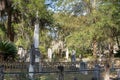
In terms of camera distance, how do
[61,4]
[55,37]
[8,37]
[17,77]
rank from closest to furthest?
[17,77], [61,4], [8,37], [55,37]

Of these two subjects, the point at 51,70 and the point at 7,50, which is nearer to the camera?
the point at 51,70

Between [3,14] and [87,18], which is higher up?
[3,14]

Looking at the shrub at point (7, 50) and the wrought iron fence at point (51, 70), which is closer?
the wrought iron fence at point (51, 70)

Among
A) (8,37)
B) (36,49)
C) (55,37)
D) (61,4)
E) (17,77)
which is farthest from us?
(55,37)

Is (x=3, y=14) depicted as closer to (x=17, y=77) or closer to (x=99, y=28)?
(x=99, y=28)

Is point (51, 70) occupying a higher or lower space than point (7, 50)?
lower

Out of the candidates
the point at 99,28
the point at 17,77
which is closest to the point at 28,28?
the point at 99,28

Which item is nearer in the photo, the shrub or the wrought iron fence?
the wrought iron fence

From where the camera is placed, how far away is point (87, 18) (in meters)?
19.5

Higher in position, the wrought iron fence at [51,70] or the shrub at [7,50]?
the shrub at [7,50]

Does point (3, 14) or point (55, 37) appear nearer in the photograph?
point (3, 14)

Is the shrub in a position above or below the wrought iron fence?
above

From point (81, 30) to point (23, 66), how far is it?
15.4 ft

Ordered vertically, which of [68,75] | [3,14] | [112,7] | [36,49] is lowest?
[68,75]
